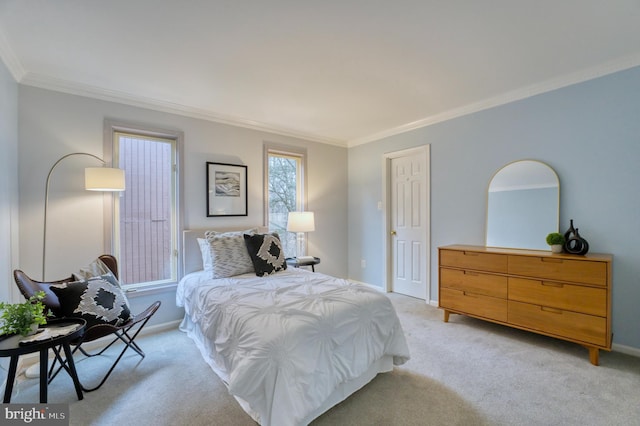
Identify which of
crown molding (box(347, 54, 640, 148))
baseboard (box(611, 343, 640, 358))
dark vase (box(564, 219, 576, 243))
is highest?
crown molding (box(347, 54, 640, 148))

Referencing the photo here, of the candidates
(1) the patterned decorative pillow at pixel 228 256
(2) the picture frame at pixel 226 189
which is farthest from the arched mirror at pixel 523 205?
(2) the picture frame at pixel 226 189

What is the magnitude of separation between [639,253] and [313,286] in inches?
110

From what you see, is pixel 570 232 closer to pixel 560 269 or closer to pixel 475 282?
pixel 560 269

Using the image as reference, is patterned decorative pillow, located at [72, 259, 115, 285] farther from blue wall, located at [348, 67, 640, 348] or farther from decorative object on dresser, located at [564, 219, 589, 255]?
decorative object on dresser, located at [564, 219, 589, 255]

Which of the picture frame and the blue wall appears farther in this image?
the picture frame

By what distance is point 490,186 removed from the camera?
3172 mm

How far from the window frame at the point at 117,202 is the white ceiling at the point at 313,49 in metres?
0.28

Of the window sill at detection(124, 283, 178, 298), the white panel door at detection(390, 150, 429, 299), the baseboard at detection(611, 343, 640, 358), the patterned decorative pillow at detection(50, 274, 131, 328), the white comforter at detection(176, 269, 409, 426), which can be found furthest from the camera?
the white panel door at detection(390, 150, 429, 299)

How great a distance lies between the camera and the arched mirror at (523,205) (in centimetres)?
277

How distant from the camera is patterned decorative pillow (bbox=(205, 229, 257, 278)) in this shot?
8.91 ft

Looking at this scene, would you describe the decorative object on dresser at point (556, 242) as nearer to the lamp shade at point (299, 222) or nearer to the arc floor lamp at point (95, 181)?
the lamp shade at point (299, 222)

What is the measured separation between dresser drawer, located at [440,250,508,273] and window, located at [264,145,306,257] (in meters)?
2.19

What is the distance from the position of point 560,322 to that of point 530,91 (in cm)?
227

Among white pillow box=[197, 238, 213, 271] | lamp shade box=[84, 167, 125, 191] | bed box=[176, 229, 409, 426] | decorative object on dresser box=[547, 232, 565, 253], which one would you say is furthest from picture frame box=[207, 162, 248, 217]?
decorative object on dresser box=[547, 232, 565, 253]
